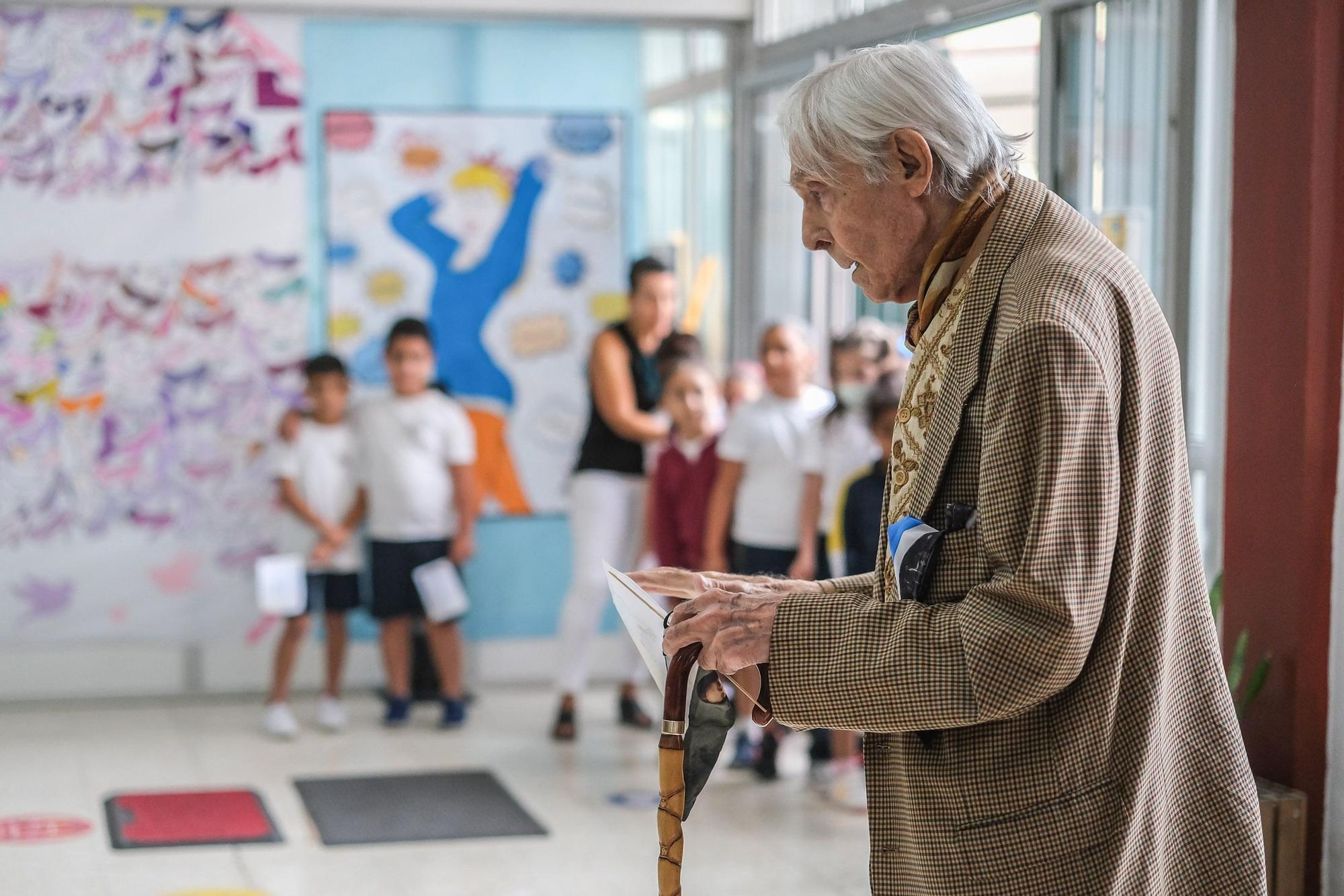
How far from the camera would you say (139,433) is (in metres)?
5.59

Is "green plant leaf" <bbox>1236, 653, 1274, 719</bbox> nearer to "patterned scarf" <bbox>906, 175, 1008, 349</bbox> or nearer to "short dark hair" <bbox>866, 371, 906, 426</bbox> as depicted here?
"short dark hair" <bbox>866, 371, 906, 426</bbox>

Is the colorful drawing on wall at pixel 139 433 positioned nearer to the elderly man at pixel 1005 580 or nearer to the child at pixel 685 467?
the child at pixel 685 467

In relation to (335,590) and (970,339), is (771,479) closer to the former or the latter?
(335,590)

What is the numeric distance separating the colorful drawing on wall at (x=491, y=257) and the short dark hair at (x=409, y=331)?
42 cm

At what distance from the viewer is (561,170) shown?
19.4 ft

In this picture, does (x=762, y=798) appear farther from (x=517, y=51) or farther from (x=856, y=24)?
(x=517, y=51)

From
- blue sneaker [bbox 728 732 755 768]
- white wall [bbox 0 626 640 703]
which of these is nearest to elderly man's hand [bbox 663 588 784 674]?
blue sneaker [bbox 728 732 755 768]

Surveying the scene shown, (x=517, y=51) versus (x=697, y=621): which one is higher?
(x=517, y=51)

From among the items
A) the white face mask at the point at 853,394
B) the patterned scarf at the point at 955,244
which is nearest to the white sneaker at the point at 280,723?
the white face mask at the point at 853,394

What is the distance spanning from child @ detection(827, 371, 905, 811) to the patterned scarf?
2731mm

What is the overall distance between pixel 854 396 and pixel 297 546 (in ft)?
7.36

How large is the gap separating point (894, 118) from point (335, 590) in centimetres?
426

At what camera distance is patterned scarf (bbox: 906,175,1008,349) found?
4.74 feet

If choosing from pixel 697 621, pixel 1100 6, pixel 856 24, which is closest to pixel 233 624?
pixel 856 24
